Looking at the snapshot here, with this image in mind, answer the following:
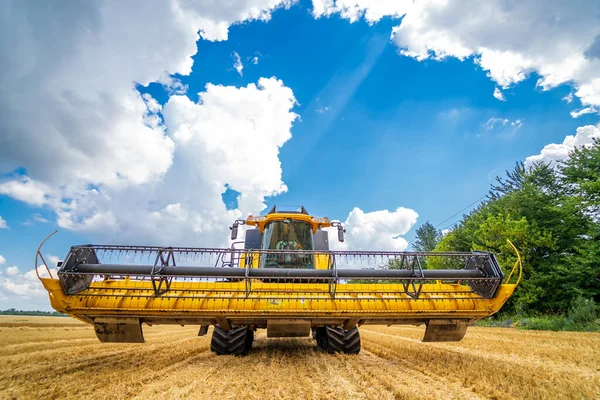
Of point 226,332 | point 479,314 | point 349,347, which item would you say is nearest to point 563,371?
point 479,314

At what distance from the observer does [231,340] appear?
5.60 m

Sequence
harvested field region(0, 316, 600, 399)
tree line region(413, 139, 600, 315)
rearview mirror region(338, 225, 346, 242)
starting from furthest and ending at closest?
tree line region(413, 139, 600, 315), rearview mirror region(338, 225, 346, 242), harvested field region(0, 316, 600, 399)

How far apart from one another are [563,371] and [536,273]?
61.8 feet

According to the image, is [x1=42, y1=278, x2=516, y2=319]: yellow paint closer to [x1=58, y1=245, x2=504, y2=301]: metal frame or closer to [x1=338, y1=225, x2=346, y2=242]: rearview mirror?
[x1=58, y1=245, x2=504, y2=301]: metal frame

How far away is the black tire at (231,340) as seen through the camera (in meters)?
5.61

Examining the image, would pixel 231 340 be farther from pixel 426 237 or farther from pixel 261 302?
pixel 426 237

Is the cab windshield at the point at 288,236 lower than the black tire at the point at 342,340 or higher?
higher

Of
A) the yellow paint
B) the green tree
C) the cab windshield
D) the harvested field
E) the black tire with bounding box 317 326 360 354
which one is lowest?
the harvested field

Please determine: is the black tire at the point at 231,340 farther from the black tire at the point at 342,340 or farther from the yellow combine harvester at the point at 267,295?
the black tire at the point at 342,340

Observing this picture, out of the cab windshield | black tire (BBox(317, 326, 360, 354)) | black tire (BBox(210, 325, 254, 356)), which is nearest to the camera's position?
black tire (BBox(210, 325, 254, 356))

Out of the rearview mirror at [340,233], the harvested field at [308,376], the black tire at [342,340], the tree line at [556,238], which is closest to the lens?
the harvested field at [308,376]

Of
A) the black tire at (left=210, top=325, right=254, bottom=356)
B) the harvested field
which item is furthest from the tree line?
the black tire at (left=210, top=325, right=254, bottom=356)

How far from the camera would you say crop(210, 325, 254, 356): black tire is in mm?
5609

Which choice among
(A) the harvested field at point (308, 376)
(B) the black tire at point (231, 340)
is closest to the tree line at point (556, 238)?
(A) the harvested field at point (308, 376)
